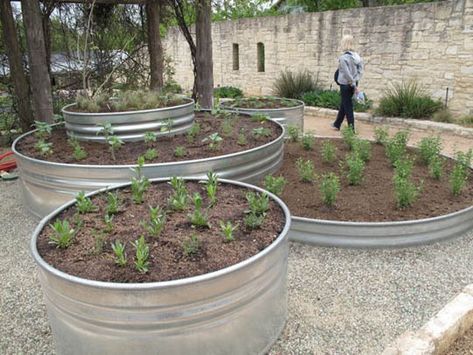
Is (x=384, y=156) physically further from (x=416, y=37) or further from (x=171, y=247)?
(x=416, y=37)

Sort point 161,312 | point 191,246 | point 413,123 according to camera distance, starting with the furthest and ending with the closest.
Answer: point 413,123 < point 191,246 < point 161,312

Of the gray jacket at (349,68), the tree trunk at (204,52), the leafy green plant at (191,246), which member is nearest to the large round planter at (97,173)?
the leafy green plant at (191,246)

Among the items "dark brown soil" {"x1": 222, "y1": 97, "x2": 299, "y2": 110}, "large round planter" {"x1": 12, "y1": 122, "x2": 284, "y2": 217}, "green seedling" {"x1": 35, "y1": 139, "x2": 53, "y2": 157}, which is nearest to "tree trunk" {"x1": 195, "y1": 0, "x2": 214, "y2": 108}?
"dark brown soil" {"x1": 222, "y1": 97, "x2": 299, "y2": 110}

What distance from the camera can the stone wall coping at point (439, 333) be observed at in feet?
6.89

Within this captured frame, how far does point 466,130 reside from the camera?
7.54m

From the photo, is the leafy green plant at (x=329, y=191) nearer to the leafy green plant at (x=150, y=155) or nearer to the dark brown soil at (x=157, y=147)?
the dark brown soil at (x=157, y=147)

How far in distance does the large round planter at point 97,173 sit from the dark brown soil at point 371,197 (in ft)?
1.45

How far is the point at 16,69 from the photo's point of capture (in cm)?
717

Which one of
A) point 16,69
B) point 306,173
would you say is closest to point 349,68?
point 306,173

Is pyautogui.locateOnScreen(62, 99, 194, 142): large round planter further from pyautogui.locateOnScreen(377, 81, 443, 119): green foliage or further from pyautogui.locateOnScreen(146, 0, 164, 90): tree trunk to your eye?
pyautogui.locateOnScreen(377, 81, 443, 119): green foliage

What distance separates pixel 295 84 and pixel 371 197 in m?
7.81

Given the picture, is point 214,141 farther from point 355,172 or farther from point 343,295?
point 343,295

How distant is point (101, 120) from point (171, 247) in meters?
2.41

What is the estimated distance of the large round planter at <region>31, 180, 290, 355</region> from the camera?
2016 millimetres
